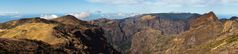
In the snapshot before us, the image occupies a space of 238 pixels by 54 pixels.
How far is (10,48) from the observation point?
185m

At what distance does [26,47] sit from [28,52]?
5506 millimetres

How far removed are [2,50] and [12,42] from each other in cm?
2190

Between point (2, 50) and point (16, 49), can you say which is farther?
point (16, 49)

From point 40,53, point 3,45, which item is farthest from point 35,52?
Result: point 3,45

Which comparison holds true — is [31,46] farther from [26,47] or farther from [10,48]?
[10,48]

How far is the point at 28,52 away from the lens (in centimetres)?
19212

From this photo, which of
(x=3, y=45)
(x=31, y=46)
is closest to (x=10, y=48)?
(x=3, y=45)

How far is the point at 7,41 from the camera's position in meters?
195

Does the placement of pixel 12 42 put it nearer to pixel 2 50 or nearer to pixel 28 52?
pixel 28 52

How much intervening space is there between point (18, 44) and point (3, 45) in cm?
1091

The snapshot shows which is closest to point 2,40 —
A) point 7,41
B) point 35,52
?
point 7,41

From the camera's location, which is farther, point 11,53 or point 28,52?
point 28,52

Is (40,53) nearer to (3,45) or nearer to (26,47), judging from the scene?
(26,47)

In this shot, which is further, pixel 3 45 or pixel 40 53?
pixel 40 53
